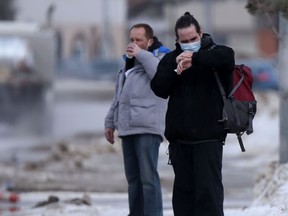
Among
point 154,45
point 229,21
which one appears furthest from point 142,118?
point 229,21

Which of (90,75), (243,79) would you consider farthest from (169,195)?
(90,75)

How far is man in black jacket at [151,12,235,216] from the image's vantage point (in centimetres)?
764

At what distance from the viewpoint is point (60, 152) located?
62.4ft

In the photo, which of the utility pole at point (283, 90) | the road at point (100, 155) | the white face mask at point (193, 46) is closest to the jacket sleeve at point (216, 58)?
the white face mask at point (193, 46)

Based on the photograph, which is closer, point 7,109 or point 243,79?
point 243,79

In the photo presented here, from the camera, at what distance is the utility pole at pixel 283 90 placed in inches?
454

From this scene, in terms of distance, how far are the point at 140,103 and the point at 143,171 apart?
59 centimetres

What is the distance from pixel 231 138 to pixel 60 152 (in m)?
4.90

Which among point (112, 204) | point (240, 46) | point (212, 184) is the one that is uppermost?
point (212, 184)

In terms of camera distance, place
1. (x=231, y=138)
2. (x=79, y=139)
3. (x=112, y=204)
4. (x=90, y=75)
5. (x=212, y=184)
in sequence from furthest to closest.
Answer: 1. (x=90, y=75)
2. (x=79, y=139)
3. (x=231, y=138)
4. (x=112, y=204)
5. (x=212, y=184)

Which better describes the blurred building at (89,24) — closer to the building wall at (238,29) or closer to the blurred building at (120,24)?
the blurred building at (120,24)

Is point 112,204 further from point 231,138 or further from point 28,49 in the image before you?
point 28,49

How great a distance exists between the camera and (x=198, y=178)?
7680mm

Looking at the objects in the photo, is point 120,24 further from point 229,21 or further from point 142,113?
point 142,113
